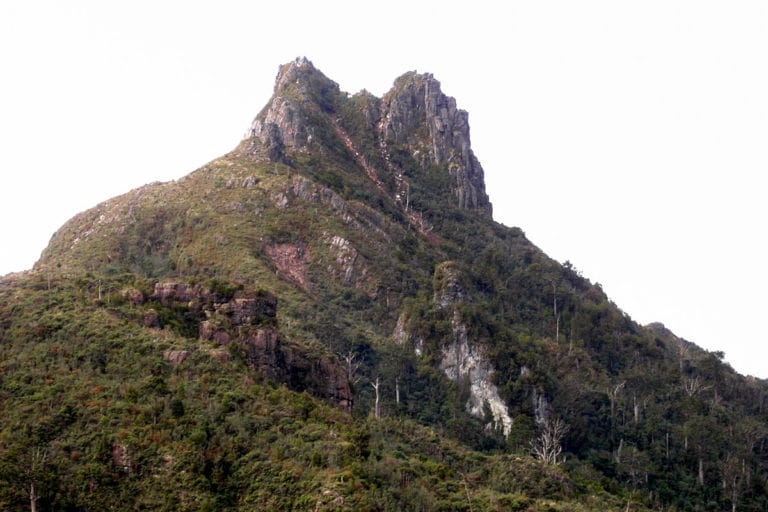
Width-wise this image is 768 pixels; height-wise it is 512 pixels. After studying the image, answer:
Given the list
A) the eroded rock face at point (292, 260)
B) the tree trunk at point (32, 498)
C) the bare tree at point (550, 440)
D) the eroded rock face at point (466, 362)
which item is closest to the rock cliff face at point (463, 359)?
the eroded rock face at point (466, 362)

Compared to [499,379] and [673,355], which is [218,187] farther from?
[673,355]

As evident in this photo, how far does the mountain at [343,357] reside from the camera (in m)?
43.7

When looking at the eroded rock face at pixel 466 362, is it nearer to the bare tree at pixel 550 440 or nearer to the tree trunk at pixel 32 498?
the bare tree at pixel 550 440

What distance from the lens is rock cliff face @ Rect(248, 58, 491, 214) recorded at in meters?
123

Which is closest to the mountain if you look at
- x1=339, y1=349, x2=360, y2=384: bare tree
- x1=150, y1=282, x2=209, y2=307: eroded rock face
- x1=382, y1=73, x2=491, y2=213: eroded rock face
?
x1=150, y1=282, x2=209, y2=307: eroded rock face

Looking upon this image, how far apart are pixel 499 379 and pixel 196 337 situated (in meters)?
34.4

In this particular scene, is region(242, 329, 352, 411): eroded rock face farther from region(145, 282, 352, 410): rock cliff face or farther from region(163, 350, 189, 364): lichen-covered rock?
region(163, 350, 189, 364): lichen-covered rock

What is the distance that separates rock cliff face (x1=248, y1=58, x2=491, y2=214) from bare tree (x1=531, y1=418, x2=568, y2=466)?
173 ft

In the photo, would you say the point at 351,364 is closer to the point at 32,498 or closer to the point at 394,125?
the point at 32,498

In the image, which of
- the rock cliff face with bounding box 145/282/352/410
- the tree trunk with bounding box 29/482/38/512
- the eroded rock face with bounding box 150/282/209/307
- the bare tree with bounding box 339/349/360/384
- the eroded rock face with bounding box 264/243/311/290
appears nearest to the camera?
the tree trunk with bounding box 29/482/38/512

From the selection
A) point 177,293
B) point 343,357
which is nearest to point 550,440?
point 343,357

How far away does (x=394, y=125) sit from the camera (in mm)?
135250

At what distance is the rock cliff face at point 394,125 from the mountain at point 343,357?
40cm

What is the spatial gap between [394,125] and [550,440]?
243 feet
